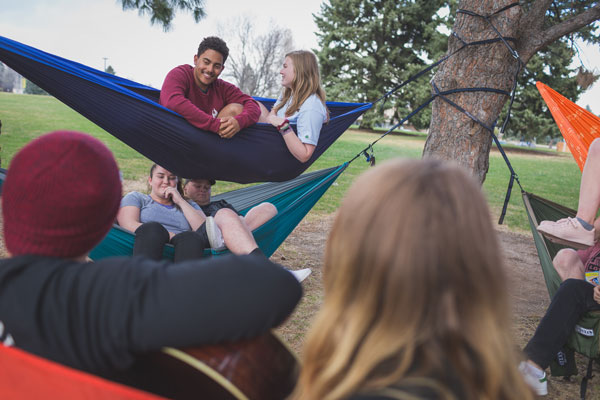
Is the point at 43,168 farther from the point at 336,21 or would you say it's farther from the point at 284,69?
the point at 336,21

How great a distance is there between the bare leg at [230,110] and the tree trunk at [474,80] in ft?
3.71

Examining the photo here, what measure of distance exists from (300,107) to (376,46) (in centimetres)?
1632

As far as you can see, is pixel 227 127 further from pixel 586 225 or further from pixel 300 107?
pixel 586 225

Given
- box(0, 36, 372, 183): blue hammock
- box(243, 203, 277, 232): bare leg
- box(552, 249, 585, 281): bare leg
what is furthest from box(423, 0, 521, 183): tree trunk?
box(243, 203, 277, 232): bare leg

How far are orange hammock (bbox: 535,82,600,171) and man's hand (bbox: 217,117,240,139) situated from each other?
6.04 feet

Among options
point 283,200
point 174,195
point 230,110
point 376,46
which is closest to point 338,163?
point 283,200

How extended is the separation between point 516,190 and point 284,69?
294 inches

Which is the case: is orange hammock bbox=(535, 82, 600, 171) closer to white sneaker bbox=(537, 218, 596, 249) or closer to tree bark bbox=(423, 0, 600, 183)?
tree bark bbox=(423, 0, 600, 183)

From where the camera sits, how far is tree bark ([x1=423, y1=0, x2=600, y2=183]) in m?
2.47

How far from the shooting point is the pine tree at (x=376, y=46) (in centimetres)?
1636

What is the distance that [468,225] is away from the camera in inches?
22.4

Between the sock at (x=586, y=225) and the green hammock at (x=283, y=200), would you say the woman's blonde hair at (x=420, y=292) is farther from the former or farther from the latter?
the green hammock at (x=283, y=200)

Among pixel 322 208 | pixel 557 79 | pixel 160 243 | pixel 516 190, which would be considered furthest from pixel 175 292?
pixel 557 79

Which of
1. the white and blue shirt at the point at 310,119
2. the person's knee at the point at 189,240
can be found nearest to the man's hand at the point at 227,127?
the white and blue shirt at the point at 310,119
